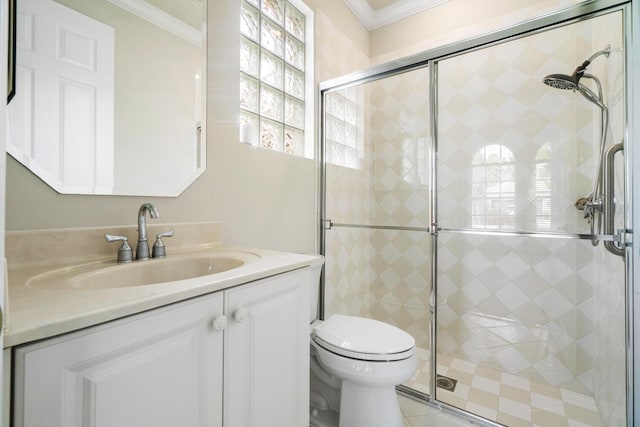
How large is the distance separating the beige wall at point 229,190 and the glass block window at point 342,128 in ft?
0.58

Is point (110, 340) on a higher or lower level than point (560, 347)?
higher

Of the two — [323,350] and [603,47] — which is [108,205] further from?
[603,47]

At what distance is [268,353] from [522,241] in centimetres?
170

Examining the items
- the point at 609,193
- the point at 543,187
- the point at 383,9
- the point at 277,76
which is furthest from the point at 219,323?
the point at 383,9

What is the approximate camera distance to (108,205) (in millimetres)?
1051

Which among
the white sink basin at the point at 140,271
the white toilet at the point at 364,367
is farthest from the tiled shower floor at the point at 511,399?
the white sink basin at the point at 140,271

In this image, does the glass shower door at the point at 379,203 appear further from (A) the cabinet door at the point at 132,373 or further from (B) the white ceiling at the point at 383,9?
(A) the cabinet door at the point at 132,373

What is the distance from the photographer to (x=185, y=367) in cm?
70

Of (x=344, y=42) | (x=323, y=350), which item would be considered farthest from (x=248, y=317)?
(x=344, y=42)

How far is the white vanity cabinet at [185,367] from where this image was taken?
51 centimetres

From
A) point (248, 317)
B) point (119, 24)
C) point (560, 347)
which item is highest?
point (119, 24)

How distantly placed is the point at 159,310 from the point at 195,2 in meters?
1.30

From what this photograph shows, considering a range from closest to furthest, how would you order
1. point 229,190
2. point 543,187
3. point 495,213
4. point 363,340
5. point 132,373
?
point 132,373 < point 363,340 < point 229,190 < point 543,187 < point 495,213

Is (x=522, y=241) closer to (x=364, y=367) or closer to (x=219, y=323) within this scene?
(x=364, y=367)
